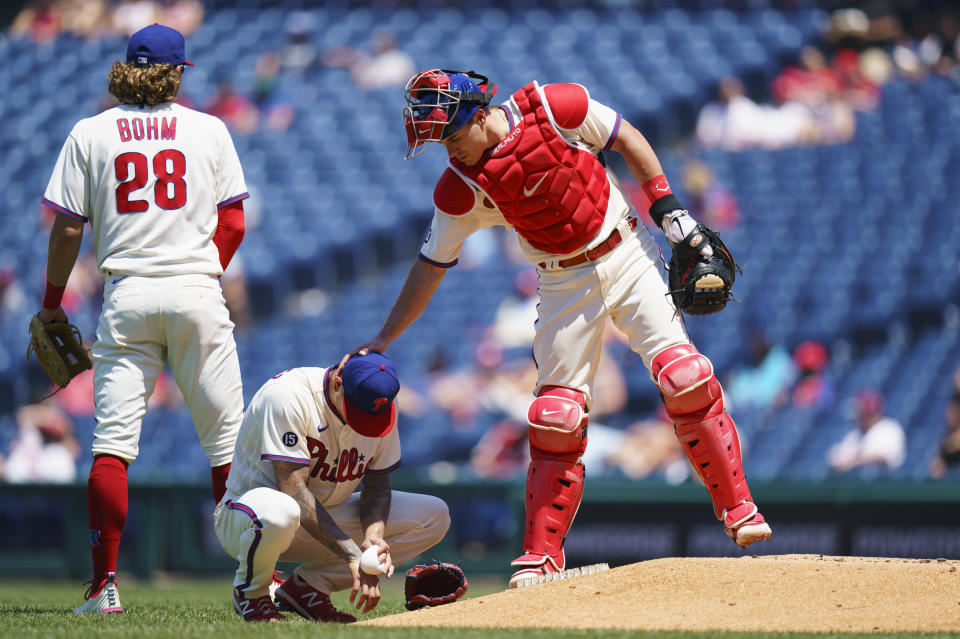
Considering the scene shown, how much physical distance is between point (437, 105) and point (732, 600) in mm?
1971

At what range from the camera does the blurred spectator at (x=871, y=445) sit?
940cm

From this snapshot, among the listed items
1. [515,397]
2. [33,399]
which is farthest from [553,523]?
[33,399]

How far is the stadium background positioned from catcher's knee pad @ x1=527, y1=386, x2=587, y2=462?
3.98m

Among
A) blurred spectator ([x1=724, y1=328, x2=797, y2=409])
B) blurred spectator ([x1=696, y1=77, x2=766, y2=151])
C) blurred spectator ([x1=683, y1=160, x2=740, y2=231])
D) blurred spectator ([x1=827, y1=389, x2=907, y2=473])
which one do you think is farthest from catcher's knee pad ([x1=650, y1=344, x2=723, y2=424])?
blurred spectator ([x1=696, y1=77, x2=766, y2=151])

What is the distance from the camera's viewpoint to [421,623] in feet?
11.7

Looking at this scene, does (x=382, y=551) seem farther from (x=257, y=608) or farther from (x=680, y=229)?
(x=680, y=229)

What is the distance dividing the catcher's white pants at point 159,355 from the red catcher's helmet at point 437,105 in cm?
99

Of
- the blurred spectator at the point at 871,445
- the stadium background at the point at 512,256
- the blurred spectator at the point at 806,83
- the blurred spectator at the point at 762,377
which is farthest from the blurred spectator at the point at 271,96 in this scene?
the blurred spectator at the point at 871,445

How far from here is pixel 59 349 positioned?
4.58 meters

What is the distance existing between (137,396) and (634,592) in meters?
1.95

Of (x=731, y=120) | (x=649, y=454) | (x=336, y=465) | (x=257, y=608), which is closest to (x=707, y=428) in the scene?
(x=336, y=465)

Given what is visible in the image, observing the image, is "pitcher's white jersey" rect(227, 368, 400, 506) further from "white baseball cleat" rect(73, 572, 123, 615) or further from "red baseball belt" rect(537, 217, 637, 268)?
"red baseball belt" rect(537, 217, 637, 268)

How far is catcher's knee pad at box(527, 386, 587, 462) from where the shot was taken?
410 centimetres

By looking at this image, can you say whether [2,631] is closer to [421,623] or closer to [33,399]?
[421,623]
